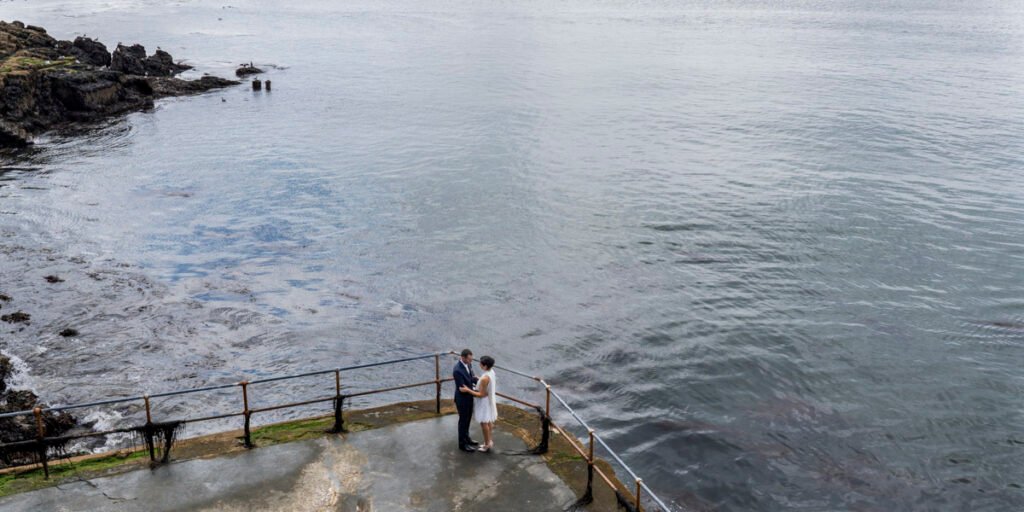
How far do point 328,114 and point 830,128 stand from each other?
39828mm

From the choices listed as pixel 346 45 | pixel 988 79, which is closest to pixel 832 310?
pixel 988 79

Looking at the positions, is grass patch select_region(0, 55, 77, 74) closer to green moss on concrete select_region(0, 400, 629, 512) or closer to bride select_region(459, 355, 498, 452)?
green moss on concrete select_region(0, 400, 629, 512)

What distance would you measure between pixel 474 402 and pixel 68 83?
55.4 m

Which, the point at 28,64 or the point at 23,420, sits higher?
the point at 28,64

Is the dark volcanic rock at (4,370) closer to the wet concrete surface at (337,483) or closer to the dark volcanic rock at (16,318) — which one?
the dark volcanic rock at (16,318)

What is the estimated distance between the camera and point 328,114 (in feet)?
209

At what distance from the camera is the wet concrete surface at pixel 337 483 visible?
1205cm

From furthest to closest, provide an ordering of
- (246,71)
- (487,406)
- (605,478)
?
(246,71)
(487,406)
(605,478)

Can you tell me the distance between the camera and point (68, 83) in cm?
5625

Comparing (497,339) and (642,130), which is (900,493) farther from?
(642,130)

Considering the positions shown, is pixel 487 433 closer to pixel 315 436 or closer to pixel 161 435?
pixel 315 436

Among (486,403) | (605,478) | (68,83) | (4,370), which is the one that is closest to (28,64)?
(68,83)

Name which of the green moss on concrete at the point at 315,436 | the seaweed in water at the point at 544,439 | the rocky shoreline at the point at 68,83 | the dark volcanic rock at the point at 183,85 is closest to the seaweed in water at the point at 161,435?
the green moss on concrete at the point at 315,436

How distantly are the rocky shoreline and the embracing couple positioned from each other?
46904 millimetres
